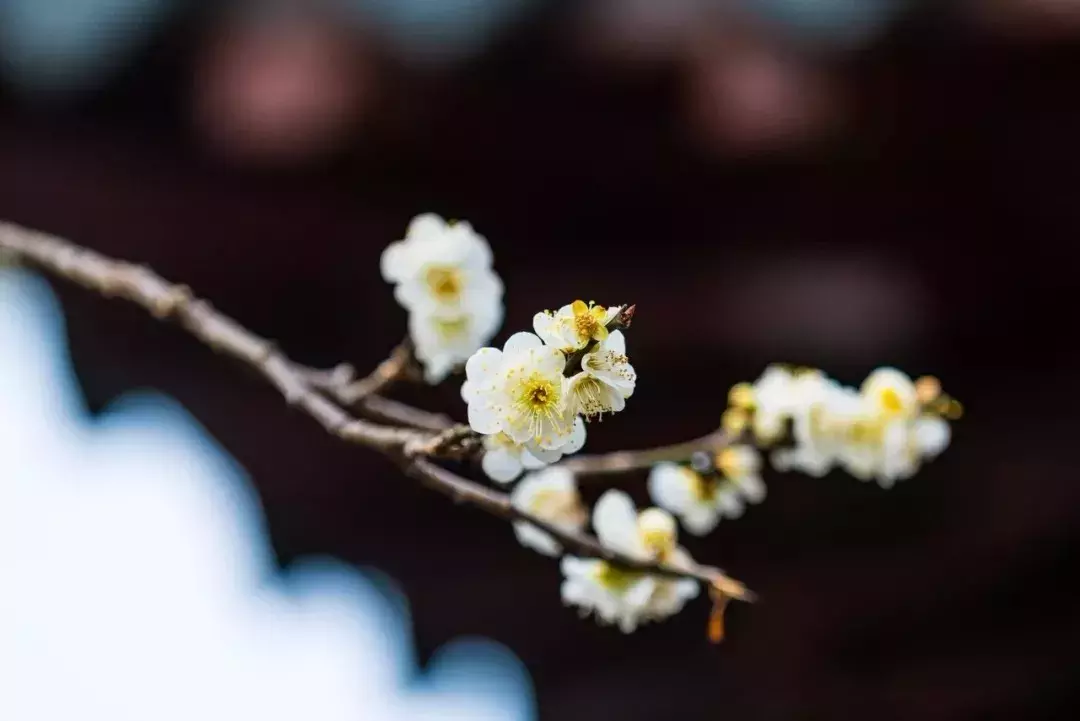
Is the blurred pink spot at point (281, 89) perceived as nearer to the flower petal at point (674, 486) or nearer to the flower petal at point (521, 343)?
the flower petal at point (674, 486)

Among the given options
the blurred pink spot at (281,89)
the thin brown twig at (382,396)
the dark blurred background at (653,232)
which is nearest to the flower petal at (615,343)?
the thin brown twig at (382,396)

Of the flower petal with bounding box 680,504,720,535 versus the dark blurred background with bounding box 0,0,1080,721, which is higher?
the dark blurred background with bounding box 0,0,1080,721

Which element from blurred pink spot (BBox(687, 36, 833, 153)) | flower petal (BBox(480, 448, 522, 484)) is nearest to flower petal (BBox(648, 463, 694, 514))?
flower petal (BBox(480, 448, 522, 484))

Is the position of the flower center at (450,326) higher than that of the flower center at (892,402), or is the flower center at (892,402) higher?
the flower center at (892,402)

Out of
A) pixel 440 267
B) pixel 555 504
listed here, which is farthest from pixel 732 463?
pixel 440 267

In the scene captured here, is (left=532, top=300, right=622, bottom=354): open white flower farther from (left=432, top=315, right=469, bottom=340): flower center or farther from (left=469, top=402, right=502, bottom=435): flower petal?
(left=432, top=315, right=469, bottom=340): flower center

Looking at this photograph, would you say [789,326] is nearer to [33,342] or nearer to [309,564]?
[309,564]
